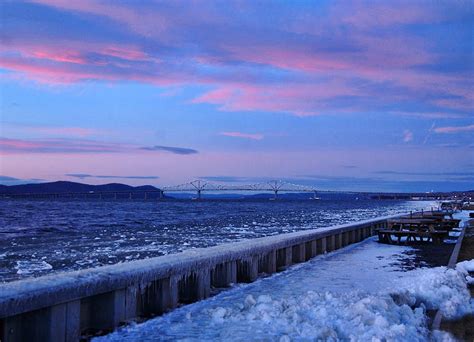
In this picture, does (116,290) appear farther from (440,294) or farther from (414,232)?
(414,232)

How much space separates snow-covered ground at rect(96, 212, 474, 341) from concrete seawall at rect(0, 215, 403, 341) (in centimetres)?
30

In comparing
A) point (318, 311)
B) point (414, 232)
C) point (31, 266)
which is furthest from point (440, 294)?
point (414, 232)

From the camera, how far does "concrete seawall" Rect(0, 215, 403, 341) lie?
602cm

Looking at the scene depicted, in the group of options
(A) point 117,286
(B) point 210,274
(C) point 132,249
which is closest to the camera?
(A) point 117,286

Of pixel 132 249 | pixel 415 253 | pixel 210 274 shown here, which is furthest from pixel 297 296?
pixel 132 249

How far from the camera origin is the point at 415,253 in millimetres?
17078

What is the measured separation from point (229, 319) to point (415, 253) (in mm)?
11199

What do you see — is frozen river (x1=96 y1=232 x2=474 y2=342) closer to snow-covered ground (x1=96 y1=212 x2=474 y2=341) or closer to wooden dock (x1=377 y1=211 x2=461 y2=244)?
snow-covered ground (x1=96 y1=212 x2=474 y2=341)

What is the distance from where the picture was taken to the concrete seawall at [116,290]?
6016 mm

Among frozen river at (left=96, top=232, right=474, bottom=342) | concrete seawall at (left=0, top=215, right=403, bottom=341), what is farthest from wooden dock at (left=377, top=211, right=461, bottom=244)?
concrete seawall at (left=0, top=215, right=403, bottom=341)

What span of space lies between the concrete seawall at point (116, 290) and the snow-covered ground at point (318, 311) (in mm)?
302

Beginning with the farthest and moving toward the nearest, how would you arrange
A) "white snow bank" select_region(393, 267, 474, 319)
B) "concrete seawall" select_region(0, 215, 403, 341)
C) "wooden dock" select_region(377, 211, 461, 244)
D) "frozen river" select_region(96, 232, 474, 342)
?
"wooden dock" select_region(377, 211, 461, 244)
"white snow bank" select_region(393, 267, 474, 319)
"frozen river" select_region(96, 232, 474, 342)
"concrete seawall" select_region(0, 215, 403, 341)

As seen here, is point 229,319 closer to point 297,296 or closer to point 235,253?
point 297,296

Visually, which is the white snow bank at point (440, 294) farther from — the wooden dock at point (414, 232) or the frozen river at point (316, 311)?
the wooden dock at point (414, 232)
